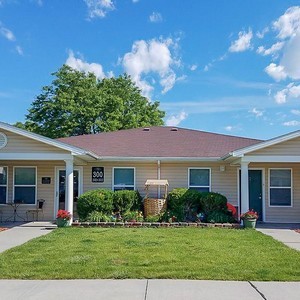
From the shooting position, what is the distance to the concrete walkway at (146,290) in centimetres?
531

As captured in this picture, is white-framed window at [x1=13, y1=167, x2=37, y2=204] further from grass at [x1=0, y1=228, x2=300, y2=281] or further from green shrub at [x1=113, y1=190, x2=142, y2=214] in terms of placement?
grass at [x1=0, y1=228, x2=300, y2=281]

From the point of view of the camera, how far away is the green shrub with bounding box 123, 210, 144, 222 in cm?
1385

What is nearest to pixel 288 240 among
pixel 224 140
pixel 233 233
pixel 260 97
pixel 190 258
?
pixel 233 233

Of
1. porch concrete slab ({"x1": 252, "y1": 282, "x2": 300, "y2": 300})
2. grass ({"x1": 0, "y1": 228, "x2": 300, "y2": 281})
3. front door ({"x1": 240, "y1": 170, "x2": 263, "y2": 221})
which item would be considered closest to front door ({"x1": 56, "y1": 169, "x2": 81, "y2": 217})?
grass ({"x1": 0, "y1": 228, "x2": 300, "y2": 281})

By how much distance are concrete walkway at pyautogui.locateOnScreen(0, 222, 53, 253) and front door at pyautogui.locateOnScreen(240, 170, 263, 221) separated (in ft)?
26.5

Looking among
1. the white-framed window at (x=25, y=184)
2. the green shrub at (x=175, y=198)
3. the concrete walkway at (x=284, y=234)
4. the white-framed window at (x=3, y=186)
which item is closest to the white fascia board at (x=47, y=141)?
the white-framed window at (x=25, y=184)

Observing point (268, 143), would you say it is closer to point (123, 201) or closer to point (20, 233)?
point (123, 201)

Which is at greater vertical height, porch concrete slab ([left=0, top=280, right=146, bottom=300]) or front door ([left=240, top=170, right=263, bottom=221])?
front door ([left=240, top=170, right=263, bottom=221])

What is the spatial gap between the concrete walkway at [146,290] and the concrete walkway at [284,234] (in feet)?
12.3

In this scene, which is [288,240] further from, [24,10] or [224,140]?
[24,10]

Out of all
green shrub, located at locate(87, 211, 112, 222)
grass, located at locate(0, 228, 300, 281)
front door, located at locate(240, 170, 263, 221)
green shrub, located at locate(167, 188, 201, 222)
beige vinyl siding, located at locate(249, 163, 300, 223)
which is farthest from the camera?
front door, located at locate(240, 170, 263, 221)

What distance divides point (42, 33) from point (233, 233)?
1090 centimetres

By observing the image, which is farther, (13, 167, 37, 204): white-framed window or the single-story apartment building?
(13, 167, 37, 204): white-framed window

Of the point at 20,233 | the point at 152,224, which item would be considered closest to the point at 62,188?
the point at 20,233
